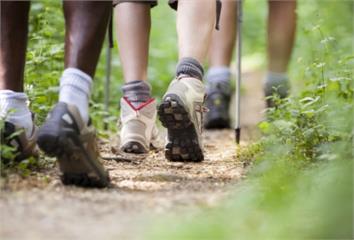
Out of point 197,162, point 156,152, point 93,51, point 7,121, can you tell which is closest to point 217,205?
point 93,51

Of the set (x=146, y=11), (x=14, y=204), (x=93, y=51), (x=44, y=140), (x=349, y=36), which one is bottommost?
(x=14, y=204)

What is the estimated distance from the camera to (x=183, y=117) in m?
2.90

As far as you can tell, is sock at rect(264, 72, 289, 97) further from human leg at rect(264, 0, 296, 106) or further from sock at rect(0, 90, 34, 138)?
sock at rect(0, 90, 34, 138)

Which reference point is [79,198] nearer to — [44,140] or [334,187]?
[44,140]

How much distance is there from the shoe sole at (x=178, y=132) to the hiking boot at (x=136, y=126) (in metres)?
0.24

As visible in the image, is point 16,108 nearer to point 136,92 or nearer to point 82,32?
point 82,32

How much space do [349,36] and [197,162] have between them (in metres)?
4.91

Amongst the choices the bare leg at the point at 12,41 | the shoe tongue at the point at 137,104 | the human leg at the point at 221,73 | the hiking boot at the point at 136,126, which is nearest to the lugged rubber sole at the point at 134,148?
the hiking boot at the point at 136,126

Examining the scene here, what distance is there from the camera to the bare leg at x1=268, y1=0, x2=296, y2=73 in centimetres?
467

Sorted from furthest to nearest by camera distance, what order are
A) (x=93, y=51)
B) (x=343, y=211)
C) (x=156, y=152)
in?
(x=156, y=152) → (x=93, y=51) → (x=343, y=211)

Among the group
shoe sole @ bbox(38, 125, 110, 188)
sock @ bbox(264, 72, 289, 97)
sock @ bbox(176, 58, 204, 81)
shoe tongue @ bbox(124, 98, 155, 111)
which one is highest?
sock @ bbox(264, 72, 289, 97)

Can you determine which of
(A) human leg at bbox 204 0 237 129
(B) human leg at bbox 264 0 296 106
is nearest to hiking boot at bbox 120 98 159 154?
(B) human leg at bbox 264 0 296 106

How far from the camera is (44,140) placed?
2.24m

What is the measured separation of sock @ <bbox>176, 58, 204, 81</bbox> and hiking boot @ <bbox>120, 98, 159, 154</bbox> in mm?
422
